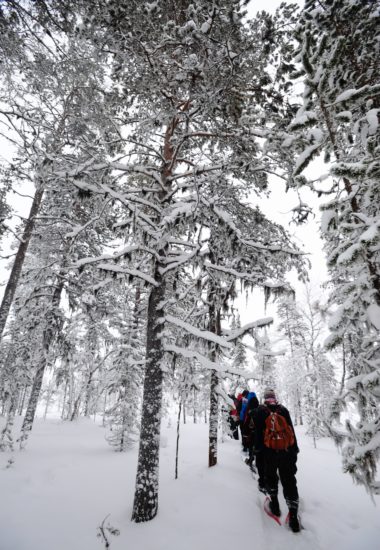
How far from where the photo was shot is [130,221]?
595 cm

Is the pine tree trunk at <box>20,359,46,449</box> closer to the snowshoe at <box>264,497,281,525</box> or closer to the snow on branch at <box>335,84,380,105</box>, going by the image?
the snowshoe at <box>264,497,281,525</box>

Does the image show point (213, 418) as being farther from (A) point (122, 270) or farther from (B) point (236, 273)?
(A) point (122, 270)

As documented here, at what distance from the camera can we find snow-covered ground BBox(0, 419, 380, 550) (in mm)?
4312

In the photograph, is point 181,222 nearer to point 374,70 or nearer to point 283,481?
point 374,70

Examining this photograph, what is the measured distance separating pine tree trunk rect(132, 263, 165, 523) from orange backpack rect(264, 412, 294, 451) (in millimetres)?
2229

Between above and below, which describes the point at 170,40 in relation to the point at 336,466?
above

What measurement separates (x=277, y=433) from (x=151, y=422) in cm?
252

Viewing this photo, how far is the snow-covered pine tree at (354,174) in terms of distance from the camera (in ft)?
9.62

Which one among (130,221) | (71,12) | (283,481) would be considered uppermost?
(71,12)

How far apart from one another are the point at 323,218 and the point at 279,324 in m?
30.2

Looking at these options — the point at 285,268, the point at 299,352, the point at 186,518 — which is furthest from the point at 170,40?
the point at 299,352

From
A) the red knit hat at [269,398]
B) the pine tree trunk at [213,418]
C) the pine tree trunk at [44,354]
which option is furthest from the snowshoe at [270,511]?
the pine tree trunk at [44,354]

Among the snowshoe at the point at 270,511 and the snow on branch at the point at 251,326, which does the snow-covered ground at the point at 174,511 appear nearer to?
the snowshoe at the point at 270,511

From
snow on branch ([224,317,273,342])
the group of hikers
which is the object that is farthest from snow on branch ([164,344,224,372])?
the group of hikers
